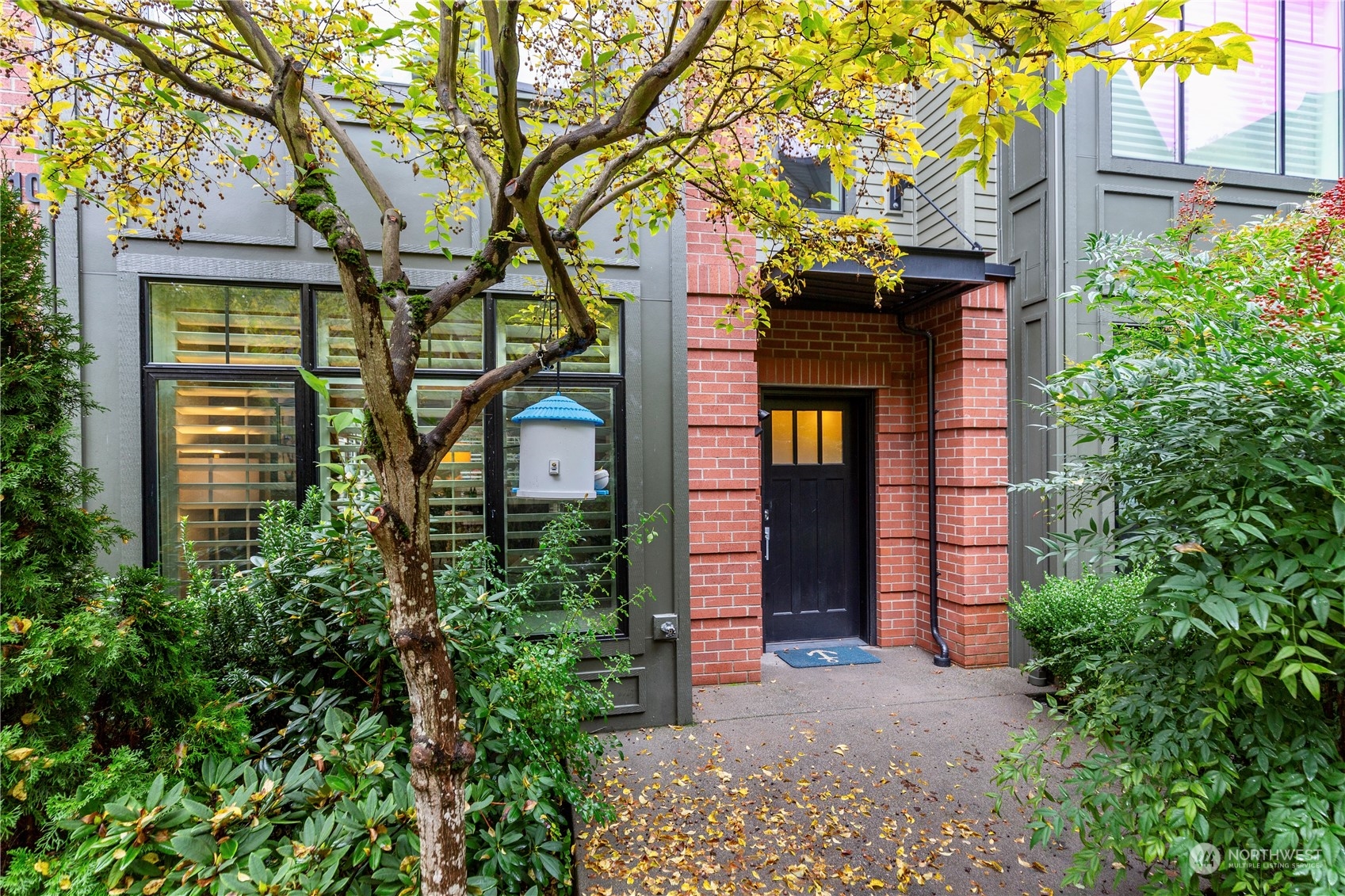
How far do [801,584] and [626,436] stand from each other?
2.61m

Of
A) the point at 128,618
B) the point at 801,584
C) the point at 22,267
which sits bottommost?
the point at 801,584

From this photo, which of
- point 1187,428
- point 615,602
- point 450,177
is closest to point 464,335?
point 450,177


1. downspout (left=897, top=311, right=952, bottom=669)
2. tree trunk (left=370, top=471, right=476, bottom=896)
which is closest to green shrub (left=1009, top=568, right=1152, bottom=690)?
downspout (left=897, top=311, right=952, bottom=669)

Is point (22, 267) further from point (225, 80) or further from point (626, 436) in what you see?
point (626, 436)

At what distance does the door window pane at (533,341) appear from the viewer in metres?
3.96

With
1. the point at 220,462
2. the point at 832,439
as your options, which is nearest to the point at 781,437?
the point at 832,439

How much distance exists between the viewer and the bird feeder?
3.17 m

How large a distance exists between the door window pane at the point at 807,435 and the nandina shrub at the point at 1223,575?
348 centimetres

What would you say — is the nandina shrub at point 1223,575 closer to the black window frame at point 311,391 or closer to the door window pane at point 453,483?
the black window frame at point 311,391

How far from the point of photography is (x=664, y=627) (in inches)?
157

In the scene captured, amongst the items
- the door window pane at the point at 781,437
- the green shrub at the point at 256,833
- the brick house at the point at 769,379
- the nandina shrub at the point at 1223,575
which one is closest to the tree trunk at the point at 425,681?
the green shrub at the point at 256,833

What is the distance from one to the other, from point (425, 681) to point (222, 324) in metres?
3.01

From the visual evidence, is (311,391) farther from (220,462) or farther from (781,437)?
(781,437)

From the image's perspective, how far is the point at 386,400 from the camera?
63.2 inches
